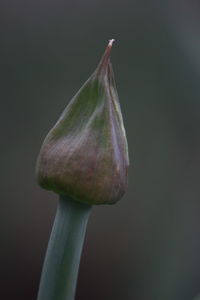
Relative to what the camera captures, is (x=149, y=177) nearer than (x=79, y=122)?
No

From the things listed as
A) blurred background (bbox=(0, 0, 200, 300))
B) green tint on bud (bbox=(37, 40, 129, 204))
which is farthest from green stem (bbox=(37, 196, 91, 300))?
blurred background (bbox=(0, 0, 200, 300))

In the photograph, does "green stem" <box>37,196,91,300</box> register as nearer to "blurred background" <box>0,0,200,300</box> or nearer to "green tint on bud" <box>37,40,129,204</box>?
"green tint on bud" <box>37,40,129,204</box>

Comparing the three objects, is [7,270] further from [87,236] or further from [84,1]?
[84,1]

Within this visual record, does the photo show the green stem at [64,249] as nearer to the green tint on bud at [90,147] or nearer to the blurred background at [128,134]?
the green tint on bud at [90,147]

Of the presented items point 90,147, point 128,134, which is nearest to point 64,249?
point 90,147

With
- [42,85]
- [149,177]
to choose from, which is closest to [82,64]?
[42,85]

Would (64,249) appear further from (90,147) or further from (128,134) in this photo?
(128,134)
